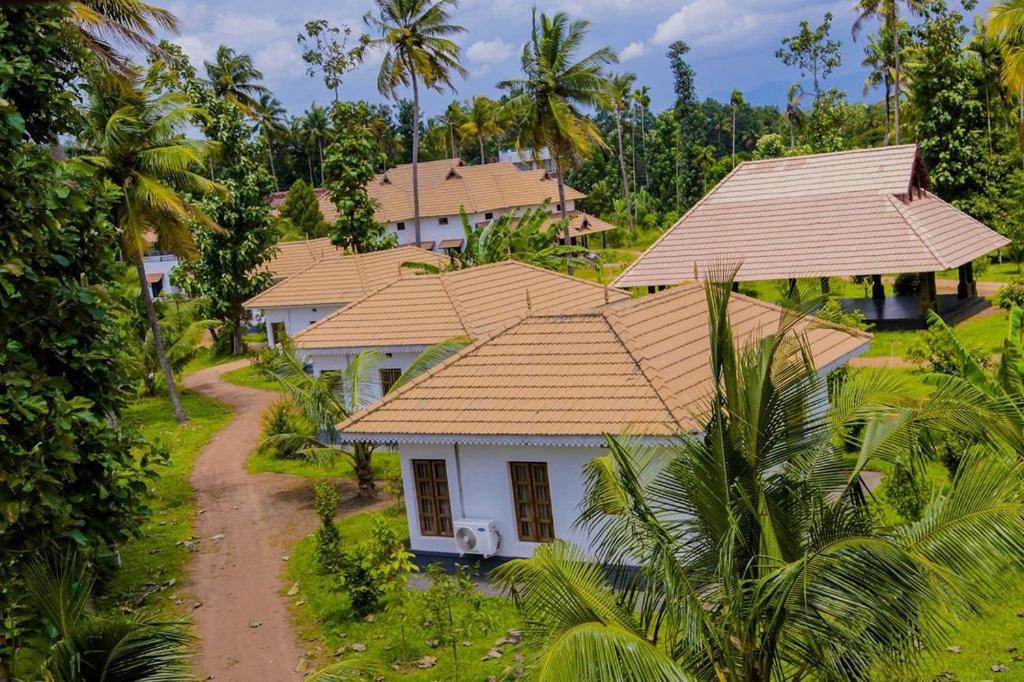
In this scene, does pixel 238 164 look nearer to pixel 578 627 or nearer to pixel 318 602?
pixel 318 602

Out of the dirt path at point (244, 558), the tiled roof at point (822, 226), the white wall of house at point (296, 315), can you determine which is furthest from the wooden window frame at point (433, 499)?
the white wall of house at point (296, 315)

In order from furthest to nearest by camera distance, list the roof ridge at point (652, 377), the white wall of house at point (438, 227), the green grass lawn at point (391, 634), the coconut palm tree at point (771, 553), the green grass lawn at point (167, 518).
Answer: the white wall of house at point (438, 227), the green grass lawn at point (167, 518), the roof ridge at point (652, 377), the green grass lawn at point (391, 634), the coconut palm tree at point (771, 553)

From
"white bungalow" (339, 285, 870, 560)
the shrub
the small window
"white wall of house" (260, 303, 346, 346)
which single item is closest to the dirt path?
the shrub

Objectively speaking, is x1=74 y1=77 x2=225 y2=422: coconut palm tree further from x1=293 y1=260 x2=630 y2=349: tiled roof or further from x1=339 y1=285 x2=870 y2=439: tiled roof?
x1=339 y1=285 x2=870 y2=439: tiled roof

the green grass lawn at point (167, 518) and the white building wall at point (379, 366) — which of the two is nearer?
the green grass lawn at point (167, 518)

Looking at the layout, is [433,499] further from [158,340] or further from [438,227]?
[438,227]

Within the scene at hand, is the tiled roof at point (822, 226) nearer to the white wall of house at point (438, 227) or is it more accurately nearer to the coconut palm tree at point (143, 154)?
the coconut palm tree at point (143, 154)

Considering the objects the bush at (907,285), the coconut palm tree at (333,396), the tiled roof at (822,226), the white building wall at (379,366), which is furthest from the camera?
the bush at (907,285)

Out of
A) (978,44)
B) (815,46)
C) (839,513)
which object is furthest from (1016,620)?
(815,46)
